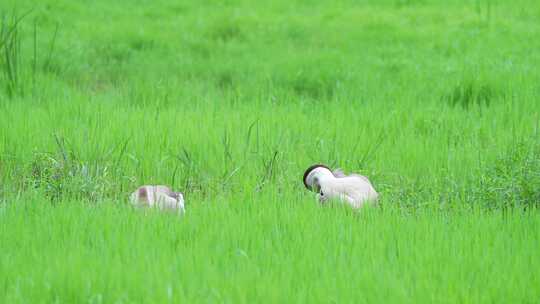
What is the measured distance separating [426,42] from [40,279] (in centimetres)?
598

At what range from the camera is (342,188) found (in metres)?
3.90

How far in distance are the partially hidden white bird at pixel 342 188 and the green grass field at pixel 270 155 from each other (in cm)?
Result: 7

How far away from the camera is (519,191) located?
4.17 meters

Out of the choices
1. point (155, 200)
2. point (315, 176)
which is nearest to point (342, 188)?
point (315, 176)

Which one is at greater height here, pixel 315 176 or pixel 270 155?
pixel 315 176

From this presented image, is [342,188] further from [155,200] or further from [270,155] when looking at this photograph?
[270,155]

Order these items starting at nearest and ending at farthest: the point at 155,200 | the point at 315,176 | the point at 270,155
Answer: the point at 155,200 → the point at 315,176 → the point at 270,155

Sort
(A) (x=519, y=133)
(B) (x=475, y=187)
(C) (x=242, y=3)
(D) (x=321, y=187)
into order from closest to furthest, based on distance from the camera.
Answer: (D) (x=321, y=187) < (B) (x=475, y=187) < (A) (x=519, y=133) < (C) (x=242, y=3)

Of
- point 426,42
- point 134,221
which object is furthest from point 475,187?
point 426,42

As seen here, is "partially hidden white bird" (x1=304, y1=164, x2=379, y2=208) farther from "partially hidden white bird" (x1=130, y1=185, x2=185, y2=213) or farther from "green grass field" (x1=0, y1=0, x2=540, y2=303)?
"partially hidden white bird" (x1=130, y1=185, x2=185, y2=213)

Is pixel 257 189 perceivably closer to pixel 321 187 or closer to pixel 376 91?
pixel 321 187

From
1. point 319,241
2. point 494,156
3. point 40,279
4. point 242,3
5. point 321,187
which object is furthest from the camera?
point 242,3

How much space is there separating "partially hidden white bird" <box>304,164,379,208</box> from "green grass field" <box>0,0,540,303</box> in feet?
0.21

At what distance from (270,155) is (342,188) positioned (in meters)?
1.02
